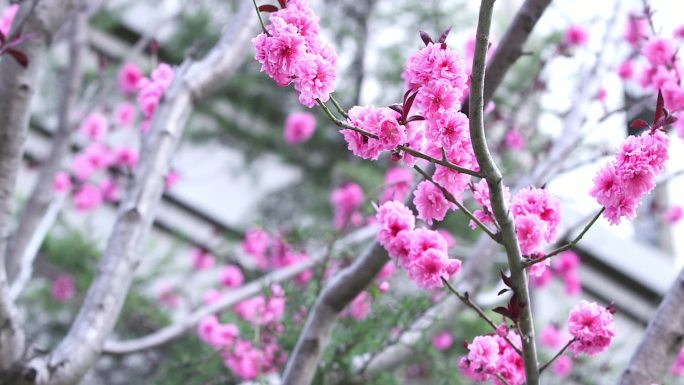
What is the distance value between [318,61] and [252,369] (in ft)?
6.01

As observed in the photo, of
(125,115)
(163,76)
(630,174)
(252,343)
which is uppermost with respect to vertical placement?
(125,115)

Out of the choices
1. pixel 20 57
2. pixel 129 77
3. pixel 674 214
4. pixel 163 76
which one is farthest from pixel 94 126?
pixel 674 214

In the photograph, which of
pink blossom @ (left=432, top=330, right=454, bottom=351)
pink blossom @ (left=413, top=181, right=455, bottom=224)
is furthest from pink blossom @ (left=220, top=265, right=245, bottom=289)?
pink blossom @ (left=413, top=181, right=455, bottom=224)

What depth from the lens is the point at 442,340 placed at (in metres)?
4.26

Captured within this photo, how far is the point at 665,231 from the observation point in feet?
28.4

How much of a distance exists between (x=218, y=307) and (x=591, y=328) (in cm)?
206

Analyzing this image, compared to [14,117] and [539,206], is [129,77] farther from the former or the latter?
[539,206]

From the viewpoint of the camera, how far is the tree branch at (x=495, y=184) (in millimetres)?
1255

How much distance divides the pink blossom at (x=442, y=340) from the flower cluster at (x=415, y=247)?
264 cm

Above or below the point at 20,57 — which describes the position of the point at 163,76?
above

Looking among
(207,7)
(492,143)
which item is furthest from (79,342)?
(207,7)

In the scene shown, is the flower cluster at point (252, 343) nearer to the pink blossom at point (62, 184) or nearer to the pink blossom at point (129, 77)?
the pink blossom at point (129, 77)

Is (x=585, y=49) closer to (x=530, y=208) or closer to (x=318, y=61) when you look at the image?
(x=530, y=208)

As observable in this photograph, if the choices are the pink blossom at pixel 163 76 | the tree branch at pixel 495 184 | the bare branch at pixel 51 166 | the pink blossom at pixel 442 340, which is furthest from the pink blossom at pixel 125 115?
the tree branch at pixel 495 184
